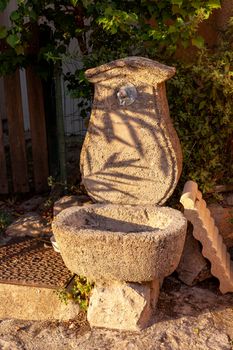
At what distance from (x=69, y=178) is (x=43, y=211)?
526 mm

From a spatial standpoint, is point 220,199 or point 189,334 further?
point 220,199

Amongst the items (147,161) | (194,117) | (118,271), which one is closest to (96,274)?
(118,271)

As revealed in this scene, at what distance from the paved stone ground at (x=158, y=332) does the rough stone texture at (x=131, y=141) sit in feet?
2.62

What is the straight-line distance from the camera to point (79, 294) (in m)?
3.33

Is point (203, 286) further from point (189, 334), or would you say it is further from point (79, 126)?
point (79, 126)

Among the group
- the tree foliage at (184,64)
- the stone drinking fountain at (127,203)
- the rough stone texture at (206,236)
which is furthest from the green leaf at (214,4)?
the rough stone texture at (206,236)

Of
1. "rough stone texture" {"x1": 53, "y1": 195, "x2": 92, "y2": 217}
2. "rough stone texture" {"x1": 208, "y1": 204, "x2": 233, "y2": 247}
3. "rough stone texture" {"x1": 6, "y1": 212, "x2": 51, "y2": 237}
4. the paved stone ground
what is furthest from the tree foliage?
"rough stone texture" {"x1": 6, "y1": 212, "x2": 51, "y2": 237}

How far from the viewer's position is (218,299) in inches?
138

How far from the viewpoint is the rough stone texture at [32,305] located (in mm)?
3311

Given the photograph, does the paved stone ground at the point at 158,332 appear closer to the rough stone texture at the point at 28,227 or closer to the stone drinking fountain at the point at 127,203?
the stone drinking fountain at the point at 127,203

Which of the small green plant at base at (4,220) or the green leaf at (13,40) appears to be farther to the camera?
the small green plant at base at (4,220)

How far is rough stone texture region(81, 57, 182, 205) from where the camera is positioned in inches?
133

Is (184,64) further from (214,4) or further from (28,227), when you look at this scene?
(28,227)

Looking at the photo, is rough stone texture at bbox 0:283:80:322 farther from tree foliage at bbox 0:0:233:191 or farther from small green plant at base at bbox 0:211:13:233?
tree foliage at bbox 0:0:233:191
